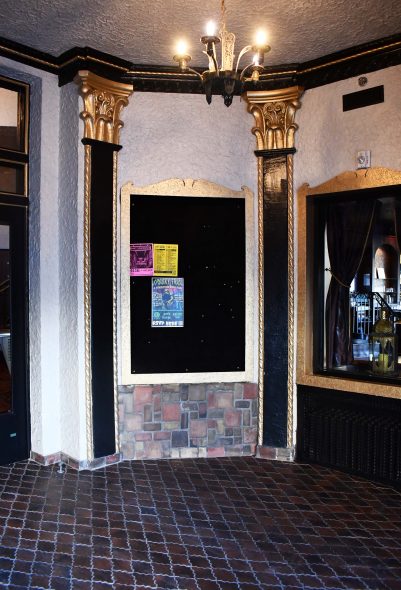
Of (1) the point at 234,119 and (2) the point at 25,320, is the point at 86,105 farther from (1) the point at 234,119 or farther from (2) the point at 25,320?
(2) the point at 25,320

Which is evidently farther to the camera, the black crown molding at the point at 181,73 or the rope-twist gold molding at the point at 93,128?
the rope-twist gold molding at the point at 93,128

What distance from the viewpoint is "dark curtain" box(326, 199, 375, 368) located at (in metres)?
4.61

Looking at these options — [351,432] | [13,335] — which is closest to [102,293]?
[13,335]

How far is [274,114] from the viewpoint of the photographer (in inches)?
191

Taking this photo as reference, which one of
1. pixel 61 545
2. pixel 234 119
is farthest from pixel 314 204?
pixel 61 545

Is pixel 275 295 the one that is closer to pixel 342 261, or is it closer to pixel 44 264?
pixel 342 261

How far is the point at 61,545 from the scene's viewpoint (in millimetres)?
3324

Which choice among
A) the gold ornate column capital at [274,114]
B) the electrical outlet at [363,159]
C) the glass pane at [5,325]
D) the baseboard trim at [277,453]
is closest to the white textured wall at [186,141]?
the gold ornate column capital at [274,114]

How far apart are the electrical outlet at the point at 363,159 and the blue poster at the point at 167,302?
180 centimetres

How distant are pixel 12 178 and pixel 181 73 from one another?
171 cm

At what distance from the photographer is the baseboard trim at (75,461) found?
4590 mm

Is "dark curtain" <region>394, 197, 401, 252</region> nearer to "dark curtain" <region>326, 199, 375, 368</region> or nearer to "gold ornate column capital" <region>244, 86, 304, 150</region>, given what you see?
"dark curtain" <region>326, 199, 375, 368</region>

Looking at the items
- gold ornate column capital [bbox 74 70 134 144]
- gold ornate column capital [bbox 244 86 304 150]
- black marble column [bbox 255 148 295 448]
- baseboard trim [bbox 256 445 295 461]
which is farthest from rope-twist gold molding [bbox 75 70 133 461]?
baseboard trim [bbox 256 445 295 461]

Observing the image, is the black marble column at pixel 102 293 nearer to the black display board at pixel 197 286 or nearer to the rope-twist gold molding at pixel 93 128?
the rope-twist gold molding at pixel 93 128
